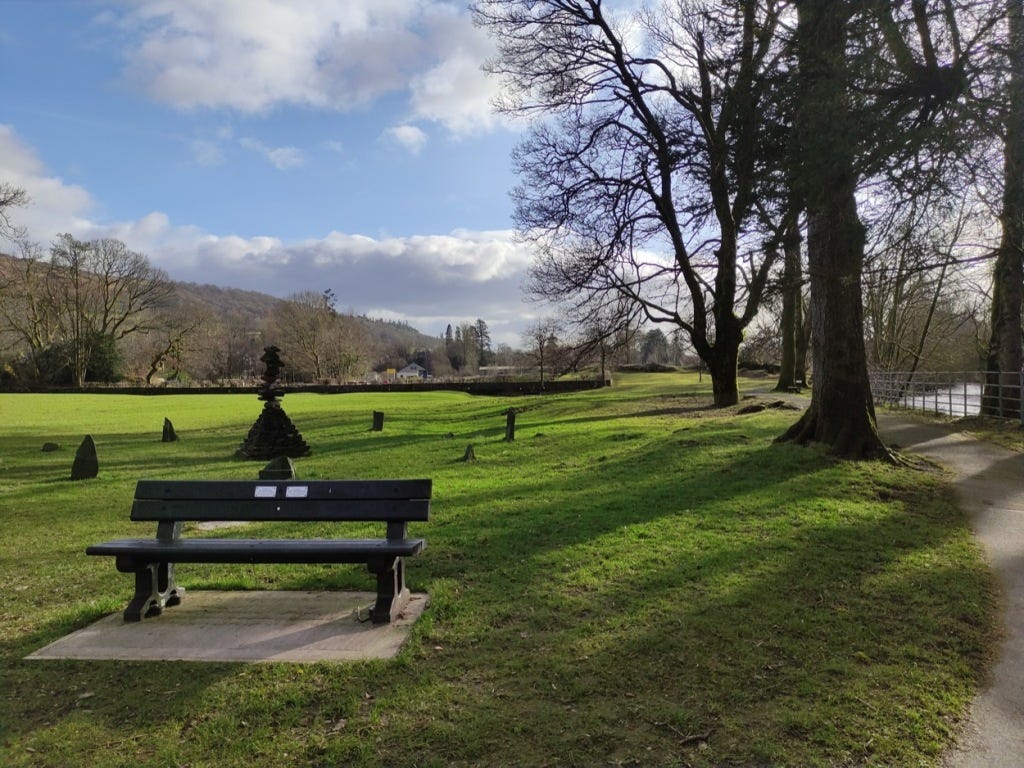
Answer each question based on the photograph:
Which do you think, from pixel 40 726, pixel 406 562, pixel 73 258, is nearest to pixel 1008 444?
pixel 406 562

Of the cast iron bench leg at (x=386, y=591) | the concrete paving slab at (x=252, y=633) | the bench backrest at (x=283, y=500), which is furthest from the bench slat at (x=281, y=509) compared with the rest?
the concrete paving slab at (x=252, y=633)

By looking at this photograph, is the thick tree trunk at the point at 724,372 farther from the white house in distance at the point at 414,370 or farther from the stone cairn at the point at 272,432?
the white house in distance at the point at 414,370

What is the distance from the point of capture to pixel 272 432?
15.1m

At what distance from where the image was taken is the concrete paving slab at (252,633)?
388 cm

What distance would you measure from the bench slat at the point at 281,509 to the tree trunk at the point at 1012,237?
7.00 m

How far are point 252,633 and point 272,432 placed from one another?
38.0ft

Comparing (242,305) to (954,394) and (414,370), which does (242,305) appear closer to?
(414,370)

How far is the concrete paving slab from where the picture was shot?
388 centimetres

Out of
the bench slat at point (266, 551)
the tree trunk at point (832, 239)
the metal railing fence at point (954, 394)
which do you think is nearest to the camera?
the bench slat at point (266, 551)

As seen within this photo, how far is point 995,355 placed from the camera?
62.4ft

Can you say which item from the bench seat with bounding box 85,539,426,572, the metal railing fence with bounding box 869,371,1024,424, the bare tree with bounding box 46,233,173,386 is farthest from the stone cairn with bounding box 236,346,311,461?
the bare tree with bounding box 46,233,173,386

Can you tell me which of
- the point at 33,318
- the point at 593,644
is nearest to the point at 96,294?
the point at 33,318

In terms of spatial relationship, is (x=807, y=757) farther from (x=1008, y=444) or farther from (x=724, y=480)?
(x=1008, y=444)

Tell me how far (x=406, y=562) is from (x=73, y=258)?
71.8 metres
